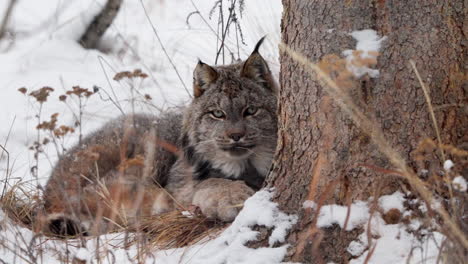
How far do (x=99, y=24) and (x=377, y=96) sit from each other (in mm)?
5851

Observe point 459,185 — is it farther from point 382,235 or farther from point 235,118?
point 235,118

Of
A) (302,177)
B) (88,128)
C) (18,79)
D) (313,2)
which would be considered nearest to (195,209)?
(302,177)

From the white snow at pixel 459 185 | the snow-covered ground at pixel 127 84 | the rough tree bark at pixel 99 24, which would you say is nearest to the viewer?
the white snow at pixel 459 185

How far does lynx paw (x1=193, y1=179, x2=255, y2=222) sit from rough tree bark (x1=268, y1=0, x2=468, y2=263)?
798 mm

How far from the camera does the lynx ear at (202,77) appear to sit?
4402 millimetres

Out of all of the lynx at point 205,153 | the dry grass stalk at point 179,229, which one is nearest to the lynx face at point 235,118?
the lynx at point 205,153

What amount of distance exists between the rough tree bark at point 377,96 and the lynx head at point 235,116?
47.8 inches

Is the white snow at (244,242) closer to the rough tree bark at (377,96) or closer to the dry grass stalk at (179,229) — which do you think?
the rough tree bark at (377,96)

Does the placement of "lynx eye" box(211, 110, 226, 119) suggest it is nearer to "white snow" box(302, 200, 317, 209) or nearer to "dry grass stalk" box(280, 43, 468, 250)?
"dry grass stalk" box(280, 43, 468, 250)

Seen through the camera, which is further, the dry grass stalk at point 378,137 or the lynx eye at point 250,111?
the lynx eye at point 250,111

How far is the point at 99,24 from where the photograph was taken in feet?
26.5

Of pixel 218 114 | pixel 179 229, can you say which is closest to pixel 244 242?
pixel 179 229

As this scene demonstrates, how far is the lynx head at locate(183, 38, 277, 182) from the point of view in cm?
426

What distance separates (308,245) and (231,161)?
158cm
